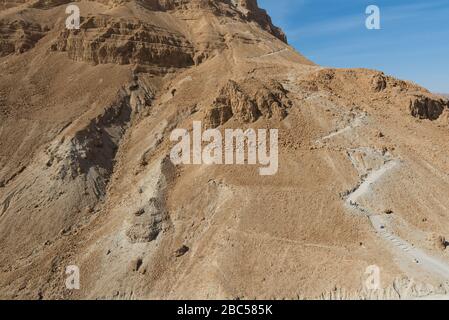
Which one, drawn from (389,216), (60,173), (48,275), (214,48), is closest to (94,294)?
(48,275)

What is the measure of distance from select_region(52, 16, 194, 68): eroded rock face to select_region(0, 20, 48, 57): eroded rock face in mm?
2241

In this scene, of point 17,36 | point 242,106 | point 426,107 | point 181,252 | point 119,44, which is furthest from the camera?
point 17,36

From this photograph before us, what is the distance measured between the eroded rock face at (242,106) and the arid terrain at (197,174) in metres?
0.08

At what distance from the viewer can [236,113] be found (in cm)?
2695

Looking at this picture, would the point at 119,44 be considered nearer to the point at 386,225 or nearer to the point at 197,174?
the point at 197,174

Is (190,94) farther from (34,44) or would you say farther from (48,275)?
(48,275)

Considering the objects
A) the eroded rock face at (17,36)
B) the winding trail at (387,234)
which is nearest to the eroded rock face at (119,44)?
the eroded rock face at (17,36)

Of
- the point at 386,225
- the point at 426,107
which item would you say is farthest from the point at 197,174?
the point at 426,107

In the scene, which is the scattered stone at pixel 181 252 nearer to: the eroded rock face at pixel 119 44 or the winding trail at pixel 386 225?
the winding trail at pixel 386 225

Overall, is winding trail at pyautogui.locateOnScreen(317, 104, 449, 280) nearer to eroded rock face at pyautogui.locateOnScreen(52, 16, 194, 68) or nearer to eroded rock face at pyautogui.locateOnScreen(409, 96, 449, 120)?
eroded rock face at pyautogui.locateOnScreen(409, 96, 449, 120)

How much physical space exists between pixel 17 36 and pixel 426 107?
29.6m

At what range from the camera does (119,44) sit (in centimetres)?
3419

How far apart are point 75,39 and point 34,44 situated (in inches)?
143

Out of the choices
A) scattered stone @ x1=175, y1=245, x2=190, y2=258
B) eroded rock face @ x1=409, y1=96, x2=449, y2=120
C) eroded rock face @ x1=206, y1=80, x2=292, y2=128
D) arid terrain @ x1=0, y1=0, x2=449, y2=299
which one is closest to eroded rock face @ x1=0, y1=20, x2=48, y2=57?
arid terrain @ x1=0, y1=0, x2=449, y2=299
